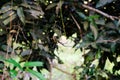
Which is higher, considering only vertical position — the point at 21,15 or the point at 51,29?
the point at 21,15

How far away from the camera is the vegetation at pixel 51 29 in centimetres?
136

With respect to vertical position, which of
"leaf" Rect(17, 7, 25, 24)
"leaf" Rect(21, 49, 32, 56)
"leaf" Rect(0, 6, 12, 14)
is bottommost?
"leaf" Rect(21, 49, 32, 56)

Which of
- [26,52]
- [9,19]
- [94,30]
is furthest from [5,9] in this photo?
[94,30]

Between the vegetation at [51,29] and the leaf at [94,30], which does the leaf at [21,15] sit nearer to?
the vegetation at [51,29]

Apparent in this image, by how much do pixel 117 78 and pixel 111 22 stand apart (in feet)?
1.26

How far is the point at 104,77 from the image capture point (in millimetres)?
1566

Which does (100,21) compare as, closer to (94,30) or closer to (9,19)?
(94,30)

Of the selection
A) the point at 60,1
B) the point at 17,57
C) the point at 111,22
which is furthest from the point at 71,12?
the point at 17,57

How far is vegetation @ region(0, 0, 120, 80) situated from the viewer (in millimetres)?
1357

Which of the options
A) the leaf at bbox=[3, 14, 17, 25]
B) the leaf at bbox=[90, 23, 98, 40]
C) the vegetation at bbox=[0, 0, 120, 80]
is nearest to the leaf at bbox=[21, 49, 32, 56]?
the vegetation at bbox=[0, 0, 120, 80]

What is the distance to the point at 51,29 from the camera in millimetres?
1553

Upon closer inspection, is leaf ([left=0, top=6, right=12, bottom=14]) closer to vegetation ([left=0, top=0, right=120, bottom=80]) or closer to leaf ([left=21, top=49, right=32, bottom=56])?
vegetation ([left=0, top=0, right=120, bottom=80])

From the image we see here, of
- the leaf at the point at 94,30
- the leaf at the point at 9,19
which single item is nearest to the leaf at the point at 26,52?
the leaf at the point at 9,19

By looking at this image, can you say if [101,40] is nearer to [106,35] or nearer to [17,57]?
[106,35]
